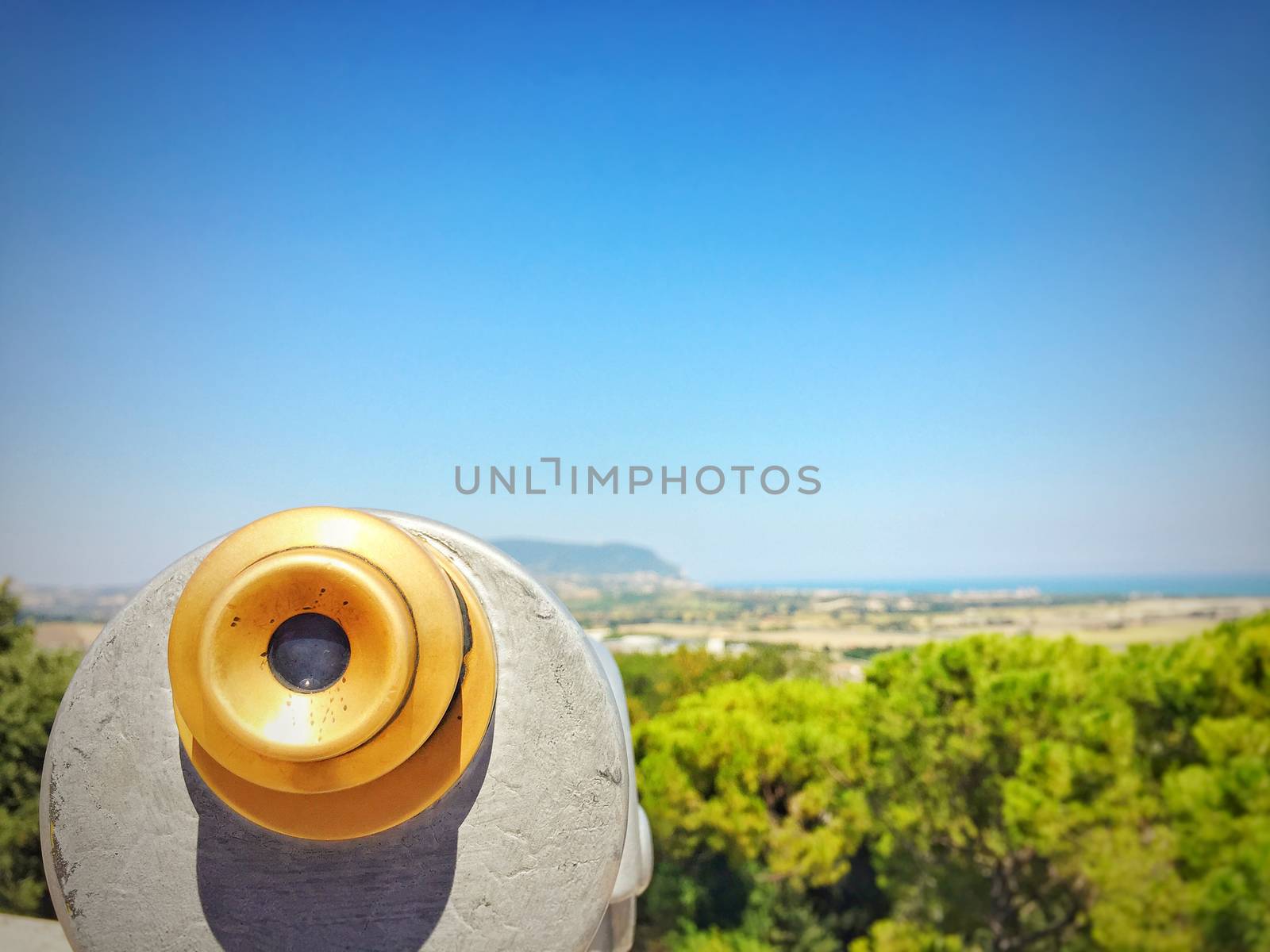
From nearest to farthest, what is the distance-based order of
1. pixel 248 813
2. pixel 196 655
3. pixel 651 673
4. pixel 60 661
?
pixel 196 655 → pixel 248 813 → pixel 60 661 → pixel 651 673

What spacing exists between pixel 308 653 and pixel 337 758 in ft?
0.88

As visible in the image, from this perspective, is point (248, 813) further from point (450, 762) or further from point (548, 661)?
point (548, 661)

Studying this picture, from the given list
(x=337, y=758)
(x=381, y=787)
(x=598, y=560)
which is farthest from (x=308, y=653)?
(x=598, y=560)

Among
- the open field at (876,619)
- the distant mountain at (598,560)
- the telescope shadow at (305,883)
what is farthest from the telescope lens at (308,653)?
the distant mountain at (598,560)

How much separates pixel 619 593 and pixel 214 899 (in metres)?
31.8

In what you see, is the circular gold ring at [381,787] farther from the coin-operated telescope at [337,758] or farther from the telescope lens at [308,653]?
the telescope lens at [308,653]

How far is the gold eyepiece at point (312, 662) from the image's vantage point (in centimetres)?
192

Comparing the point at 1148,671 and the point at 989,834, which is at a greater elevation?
the point at 1148,671

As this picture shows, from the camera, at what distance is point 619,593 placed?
3388cm

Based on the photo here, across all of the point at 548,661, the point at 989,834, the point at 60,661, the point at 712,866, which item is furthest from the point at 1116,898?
the point at 60,661

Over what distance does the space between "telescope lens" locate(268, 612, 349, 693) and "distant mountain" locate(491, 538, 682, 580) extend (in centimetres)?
3662

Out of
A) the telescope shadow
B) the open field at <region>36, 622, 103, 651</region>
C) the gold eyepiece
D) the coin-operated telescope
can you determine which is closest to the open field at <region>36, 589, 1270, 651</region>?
the open field at <region>36, 622, 103, 651</region>

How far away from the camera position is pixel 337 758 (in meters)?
1.96

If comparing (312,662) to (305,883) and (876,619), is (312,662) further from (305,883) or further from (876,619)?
(876,619)
